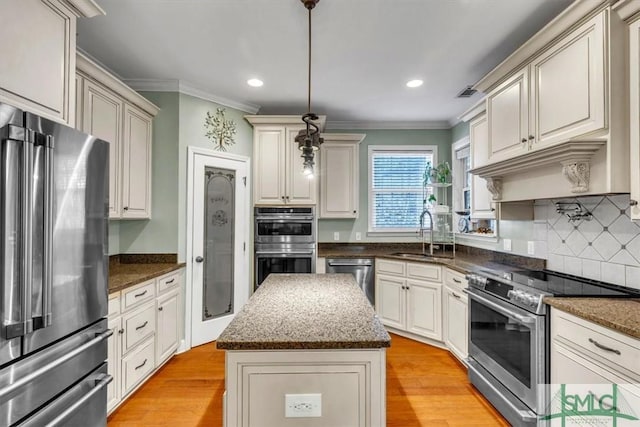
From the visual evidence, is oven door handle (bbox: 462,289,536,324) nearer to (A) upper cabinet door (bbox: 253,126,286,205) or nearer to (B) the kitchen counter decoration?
(A) upper cabinet door (bbox: 253,126,286,205)

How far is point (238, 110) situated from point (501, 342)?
3.41m

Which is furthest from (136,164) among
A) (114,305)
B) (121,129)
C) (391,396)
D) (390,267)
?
(391,396)

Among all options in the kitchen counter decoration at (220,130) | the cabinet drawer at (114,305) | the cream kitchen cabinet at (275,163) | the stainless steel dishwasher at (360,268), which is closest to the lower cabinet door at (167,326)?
the cabinet drawer at (114,305)

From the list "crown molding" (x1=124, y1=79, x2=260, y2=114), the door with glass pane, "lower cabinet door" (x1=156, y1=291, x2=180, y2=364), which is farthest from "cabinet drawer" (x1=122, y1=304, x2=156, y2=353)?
"crown molding" (x1=124, y1=79, x2=260, y2=114)

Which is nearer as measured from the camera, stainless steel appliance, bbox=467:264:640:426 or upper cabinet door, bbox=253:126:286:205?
stainless steel appliance, bbox=467:264:640:426

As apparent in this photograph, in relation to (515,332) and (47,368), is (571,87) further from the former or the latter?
(47,368)

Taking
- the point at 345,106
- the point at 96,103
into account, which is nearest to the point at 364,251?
the point at 345,106

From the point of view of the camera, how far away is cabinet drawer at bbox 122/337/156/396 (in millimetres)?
2309

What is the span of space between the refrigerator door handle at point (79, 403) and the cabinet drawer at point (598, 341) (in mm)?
2475

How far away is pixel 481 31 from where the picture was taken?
2316 millimetres

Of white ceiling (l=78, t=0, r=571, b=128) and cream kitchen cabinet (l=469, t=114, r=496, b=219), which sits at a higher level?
white ceiling (l=78, t=0, r=571, b=128)

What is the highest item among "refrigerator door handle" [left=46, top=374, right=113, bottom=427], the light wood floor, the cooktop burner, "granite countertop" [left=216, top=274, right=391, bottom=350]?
the cooktop burner

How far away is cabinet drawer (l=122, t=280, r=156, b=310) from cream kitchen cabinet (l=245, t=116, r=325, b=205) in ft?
5.14

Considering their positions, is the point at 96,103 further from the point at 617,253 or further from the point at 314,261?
the point at 617,253
